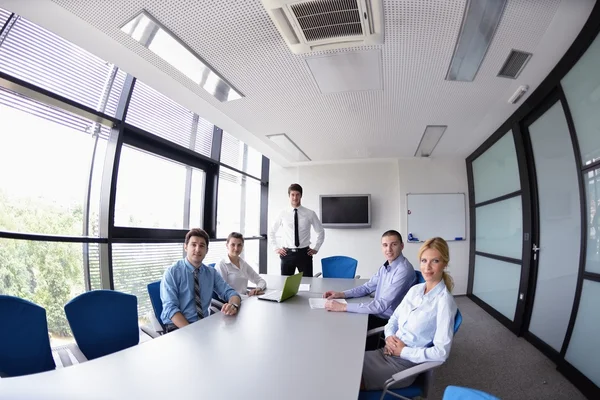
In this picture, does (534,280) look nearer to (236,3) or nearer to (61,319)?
(236,3)

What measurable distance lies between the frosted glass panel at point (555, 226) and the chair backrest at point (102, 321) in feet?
12.3

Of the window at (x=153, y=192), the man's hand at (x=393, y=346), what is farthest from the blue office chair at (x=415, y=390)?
the window at (x=153, y=192)

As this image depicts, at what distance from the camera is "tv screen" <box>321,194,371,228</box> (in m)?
5.99

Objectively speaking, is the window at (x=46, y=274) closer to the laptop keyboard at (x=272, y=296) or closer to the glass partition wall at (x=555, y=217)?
the laptop keyboard at (x=272, y=296)

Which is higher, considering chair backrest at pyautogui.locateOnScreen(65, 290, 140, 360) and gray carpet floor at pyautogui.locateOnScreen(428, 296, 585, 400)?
chair backrest at pyautogui.locateOnScreen(65, 290, 140, 360)

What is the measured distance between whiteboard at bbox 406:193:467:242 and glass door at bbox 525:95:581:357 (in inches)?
91.8

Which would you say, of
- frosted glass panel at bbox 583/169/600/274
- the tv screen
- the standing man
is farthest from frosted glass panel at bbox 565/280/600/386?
the tv screen

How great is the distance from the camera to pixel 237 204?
19.0 feet

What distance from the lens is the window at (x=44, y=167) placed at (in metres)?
2.22

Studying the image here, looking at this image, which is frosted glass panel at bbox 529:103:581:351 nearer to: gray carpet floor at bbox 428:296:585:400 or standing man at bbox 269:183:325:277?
gray carpet floor at bbox 428:296:585:400

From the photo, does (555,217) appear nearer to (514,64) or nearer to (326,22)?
(514,64)

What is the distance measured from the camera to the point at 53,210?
251 centimetres

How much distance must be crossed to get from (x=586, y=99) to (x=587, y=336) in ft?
6.50

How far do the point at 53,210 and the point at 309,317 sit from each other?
2462 millimetres
